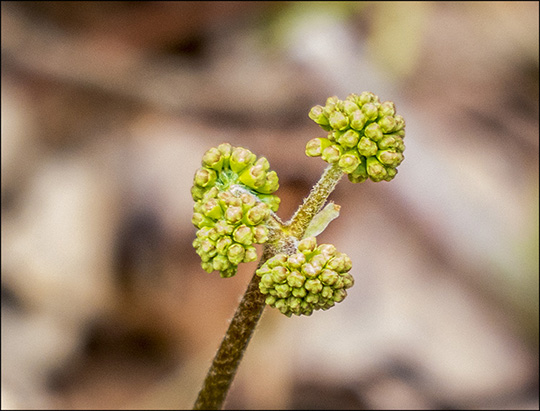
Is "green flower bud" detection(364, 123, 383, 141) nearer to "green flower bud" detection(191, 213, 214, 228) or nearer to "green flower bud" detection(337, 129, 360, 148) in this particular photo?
"green flower bud" detection(337, 129, 360, 148)

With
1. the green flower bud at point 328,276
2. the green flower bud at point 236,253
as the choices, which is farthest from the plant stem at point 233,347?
the green flower bud at point 328,276

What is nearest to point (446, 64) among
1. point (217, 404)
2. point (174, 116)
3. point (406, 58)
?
point (406, 58)

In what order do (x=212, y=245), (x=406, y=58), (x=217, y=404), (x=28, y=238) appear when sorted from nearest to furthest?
(x=212, y=245)
(x=217, y=404)
(x=28, y=238)
(x=406, y=58)

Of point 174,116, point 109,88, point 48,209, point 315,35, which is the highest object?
point 315,35

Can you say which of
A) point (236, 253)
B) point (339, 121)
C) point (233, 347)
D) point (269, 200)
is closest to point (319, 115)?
point (339, 121)

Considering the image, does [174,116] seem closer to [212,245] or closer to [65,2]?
[65,2]
